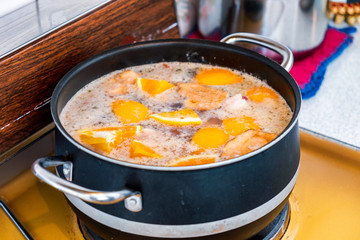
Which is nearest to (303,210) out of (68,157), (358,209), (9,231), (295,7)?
(358,209)

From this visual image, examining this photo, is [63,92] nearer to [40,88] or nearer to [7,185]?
[40,88]

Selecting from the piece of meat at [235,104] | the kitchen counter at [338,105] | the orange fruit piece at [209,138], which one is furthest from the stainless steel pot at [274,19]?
the orange fruit piece at [209,138]

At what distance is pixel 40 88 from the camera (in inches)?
44.8

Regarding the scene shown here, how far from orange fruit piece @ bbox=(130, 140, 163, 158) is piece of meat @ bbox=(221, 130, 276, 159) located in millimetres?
143

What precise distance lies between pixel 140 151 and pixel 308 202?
0.45 metres

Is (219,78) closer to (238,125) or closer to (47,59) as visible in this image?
(238,125)

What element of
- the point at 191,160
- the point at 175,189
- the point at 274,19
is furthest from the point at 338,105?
the point at 175,189

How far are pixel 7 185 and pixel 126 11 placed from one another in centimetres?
57

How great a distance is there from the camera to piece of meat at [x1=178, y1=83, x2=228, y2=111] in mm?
1125

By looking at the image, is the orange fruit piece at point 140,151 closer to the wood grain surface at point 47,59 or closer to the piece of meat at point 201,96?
the piece of meat at point 201,96

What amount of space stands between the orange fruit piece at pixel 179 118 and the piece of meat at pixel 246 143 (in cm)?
12

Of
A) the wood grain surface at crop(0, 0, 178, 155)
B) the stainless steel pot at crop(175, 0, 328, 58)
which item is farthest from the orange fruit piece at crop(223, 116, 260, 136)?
the stainless steel pot at crop(175, 0, 328, 58)

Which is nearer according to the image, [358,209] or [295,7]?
[358,209]

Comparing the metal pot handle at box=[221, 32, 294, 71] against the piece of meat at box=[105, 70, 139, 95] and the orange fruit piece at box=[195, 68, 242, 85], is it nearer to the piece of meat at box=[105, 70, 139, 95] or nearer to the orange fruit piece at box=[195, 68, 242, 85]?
the orange fruit piece at box=[195, 68, 242, 85]
